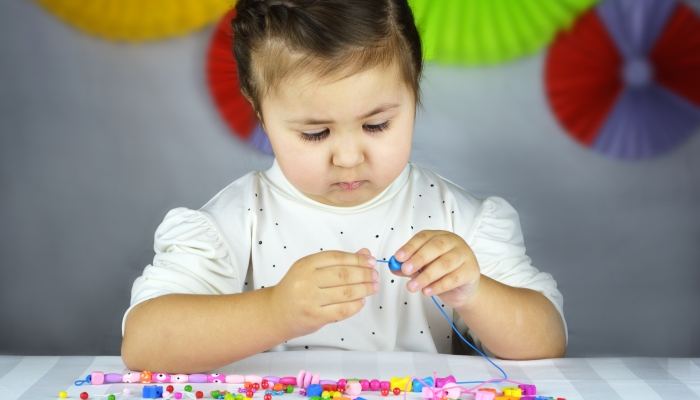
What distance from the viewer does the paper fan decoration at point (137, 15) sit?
5.73 feet

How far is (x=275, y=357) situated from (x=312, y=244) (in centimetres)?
26

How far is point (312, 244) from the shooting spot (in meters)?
1.30

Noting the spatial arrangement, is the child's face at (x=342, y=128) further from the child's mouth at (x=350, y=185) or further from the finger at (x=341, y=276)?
the finger at (x=341, y=276)

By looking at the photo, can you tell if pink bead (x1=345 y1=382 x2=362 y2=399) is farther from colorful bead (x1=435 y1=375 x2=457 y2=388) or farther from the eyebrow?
the eyebrow

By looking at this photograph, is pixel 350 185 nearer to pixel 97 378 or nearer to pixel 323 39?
pixel 323 39

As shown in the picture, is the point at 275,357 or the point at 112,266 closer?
the point at 275,357

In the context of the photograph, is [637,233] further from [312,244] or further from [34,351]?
[34,351]

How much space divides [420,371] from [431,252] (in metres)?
0.16

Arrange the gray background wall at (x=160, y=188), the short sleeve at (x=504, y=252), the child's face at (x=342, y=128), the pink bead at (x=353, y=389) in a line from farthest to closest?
the gray background wall at (x=160, y=188) < the short sleeve at (x=504, y=252) < the child's face at (x=342, y=128) < the pink bead at (x=353, y=389)

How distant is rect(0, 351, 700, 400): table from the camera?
3.04ft

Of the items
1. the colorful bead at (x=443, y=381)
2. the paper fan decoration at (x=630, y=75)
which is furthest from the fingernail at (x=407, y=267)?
the paper fan decoration at (x=630, y=75)

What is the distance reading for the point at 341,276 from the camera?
925 millimetres

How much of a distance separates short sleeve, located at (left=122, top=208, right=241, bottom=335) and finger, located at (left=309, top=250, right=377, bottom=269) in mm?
270

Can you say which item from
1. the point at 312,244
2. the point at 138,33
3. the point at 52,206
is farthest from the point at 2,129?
the point at 312,244
